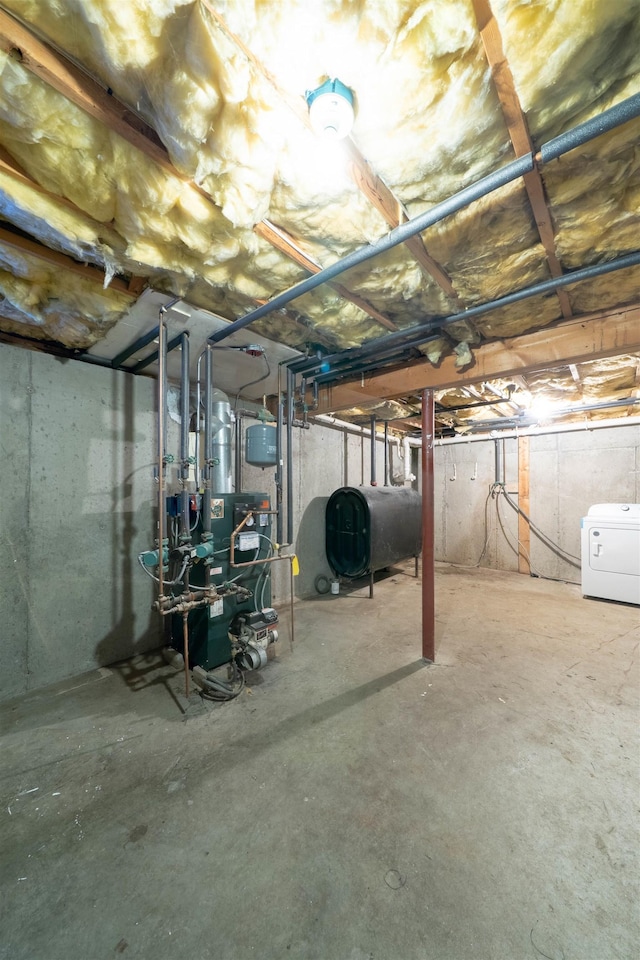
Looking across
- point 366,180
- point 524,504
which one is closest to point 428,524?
point 366,180

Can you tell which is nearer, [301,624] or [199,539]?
[199,539]

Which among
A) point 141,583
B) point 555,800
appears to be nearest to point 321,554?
point 141,583

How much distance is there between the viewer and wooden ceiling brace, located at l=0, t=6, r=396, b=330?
0.84 metres

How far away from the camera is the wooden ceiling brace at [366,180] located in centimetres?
85

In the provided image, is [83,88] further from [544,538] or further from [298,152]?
[544,538]

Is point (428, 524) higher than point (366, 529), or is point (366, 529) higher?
point (428, 524)

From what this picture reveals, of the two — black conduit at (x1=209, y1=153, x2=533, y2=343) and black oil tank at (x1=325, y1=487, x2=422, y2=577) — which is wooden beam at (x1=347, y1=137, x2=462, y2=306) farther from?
black oil tank at (x1=325, y1=487, x2=422, y2=577)

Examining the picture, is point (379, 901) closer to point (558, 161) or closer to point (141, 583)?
point (141, 583)

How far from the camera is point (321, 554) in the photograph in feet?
14.3

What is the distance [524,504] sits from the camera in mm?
5309

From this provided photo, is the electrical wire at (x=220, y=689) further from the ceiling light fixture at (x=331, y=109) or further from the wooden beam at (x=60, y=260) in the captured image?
the ceiling light fixture at (x=331, y=109)

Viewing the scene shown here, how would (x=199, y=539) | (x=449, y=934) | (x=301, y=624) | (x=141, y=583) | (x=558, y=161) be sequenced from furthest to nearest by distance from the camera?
(x=301, y=624) → (x=141, y=583) → (x=199, y=539) → (x=558, y=161) → (x=449, y=934)

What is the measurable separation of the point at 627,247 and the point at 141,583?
11.8 ft

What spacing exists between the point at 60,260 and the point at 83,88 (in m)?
0.83
